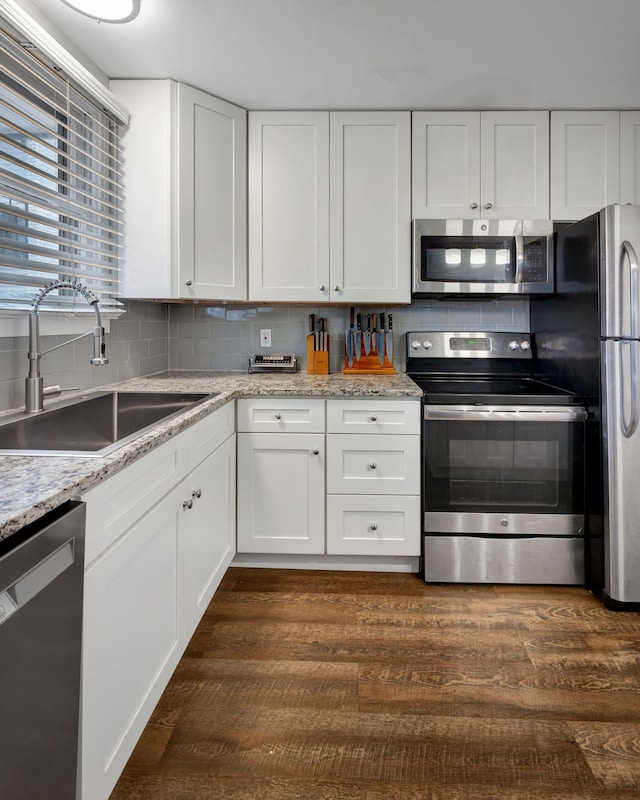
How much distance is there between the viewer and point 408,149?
2.74 meters

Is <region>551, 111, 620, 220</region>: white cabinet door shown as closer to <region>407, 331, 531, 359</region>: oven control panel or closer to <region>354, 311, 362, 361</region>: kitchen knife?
<region>407, 331, 531, 359</region>: oven control panel

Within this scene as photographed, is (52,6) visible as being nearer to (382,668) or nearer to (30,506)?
(30,506)

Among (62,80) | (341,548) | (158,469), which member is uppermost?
(62,80)

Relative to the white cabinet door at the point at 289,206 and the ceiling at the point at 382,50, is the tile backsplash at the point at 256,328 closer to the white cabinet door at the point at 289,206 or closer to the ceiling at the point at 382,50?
the white cabinet door at the point at 289,206

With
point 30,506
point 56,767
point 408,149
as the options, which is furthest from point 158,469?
point 408,149

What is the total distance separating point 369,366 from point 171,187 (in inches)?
51.8

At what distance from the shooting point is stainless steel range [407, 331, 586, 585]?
7.86ft

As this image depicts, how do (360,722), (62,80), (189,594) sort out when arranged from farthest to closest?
(62,80) < (189,594) < (360,722)

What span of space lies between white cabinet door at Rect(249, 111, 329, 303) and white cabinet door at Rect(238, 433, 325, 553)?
0.78 metres

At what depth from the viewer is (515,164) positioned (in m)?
2.74

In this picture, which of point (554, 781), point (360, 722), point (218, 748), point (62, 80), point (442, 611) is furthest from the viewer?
point (442, 611)

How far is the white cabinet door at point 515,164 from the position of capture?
8.97 ft

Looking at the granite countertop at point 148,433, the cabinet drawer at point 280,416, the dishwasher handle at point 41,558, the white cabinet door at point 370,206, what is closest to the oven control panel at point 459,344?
the granite countertop at point 148,433

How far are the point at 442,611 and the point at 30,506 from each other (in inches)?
69.8
